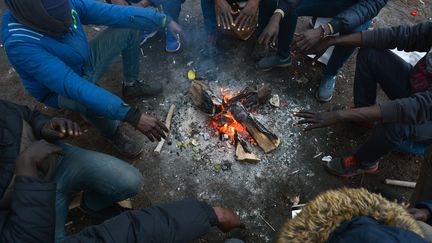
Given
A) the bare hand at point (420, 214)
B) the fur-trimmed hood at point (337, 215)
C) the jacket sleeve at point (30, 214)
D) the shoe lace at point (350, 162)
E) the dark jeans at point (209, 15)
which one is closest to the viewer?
the fur-trimmed hood at point (337, 215)

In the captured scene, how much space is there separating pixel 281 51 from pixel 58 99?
3.44 m

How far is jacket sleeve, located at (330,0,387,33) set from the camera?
13.7 feet

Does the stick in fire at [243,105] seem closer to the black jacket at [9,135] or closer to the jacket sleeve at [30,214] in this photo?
the black jacket at [9,135]

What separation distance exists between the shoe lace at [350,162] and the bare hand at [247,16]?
8.04 ft

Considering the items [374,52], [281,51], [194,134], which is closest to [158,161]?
[194,134]

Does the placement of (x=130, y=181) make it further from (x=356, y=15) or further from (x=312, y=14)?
(x=312, y=14)

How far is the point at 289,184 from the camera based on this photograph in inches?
164

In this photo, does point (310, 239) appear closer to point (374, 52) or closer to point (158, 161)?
point (158, 161)

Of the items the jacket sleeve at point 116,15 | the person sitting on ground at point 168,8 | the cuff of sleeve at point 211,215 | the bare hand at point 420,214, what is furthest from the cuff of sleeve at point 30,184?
the person sitting on ground at point 168,8

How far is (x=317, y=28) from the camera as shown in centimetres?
427

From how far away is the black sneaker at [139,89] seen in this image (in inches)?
193

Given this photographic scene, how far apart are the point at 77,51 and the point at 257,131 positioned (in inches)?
99.8

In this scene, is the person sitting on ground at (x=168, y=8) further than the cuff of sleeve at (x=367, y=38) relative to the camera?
Yes

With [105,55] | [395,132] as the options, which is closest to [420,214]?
[395,132]
